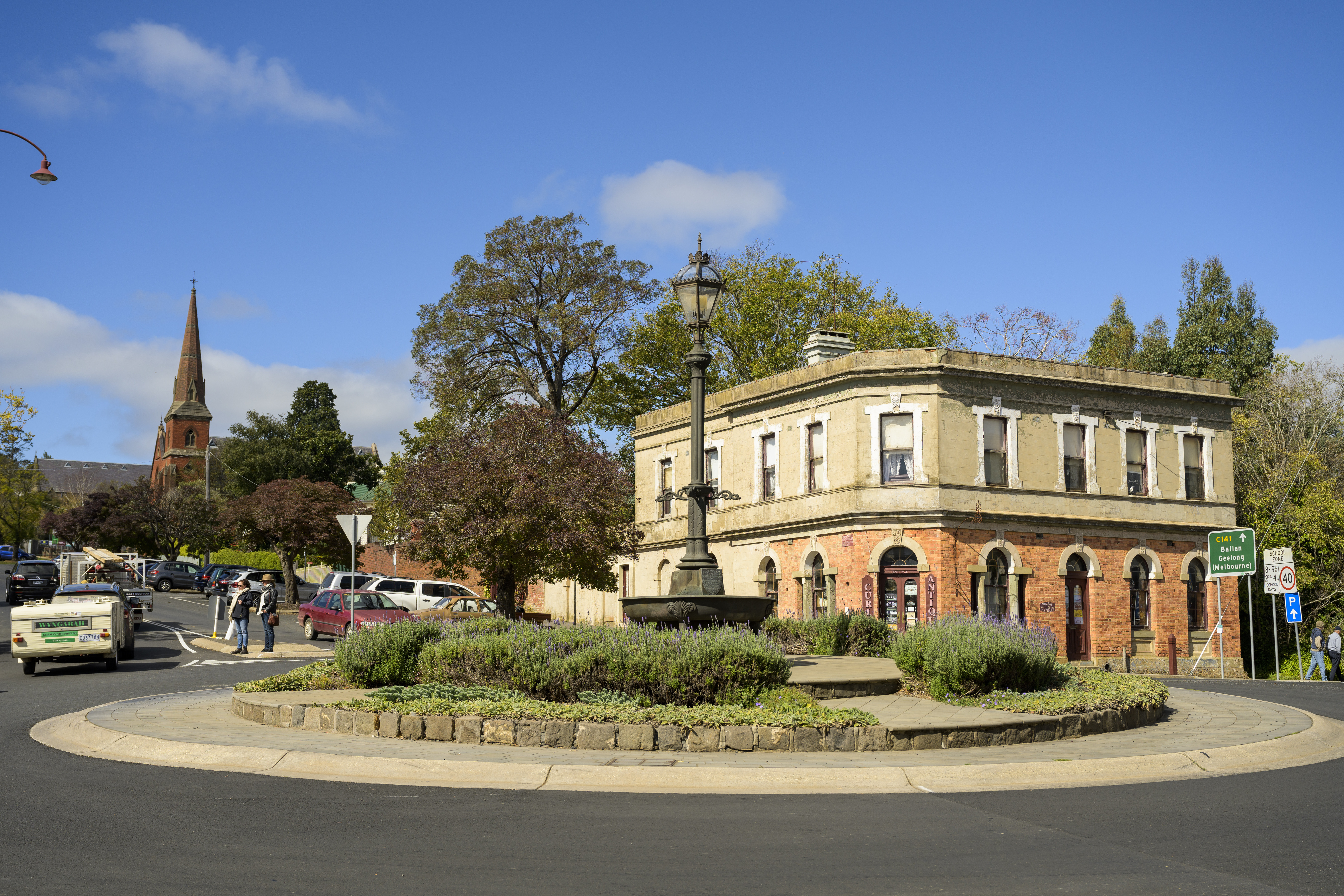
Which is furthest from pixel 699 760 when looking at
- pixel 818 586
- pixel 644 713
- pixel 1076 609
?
pixel 1076 609

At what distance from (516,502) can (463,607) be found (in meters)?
6.93

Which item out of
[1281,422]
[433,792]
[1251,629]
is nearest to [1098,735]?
[433,792]

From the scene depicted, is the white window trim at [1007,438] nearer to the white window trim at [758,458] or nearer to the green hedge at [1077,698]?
the white window trim at [758,458]

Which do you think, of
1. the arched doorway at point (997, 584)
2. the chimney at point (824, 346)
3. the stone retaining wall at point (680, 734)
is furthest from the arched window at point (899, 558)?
the stone retaining wall at point (680, 734)

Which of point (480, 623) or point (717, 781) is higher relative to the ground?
point (480, 623)

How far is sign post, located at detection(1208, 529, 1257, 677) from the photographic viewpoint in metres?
30.8

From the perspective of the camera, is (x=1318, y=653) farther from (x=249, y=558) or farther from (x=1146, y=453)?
(x=249, y=558)

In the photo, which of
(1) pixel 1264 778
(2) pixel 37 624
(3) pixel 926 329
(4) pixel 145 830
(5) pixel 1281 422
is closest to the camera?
(4) pixel 145 830

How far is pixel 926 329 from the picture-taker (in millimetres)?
53344

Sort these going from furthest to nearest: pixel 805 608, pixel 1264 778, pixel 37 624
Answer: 1. pixel 805 608
2. pixel 37 624
3. pixel 1264 778

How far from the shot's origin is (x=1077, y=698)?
12.8m

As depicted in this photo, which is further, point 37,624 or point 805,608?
point 805,608

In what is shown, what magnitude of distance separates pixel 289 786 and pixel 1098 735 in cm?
829

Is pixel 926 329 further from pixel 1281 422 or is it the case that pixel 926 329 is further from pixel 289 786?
pixel 289 786
